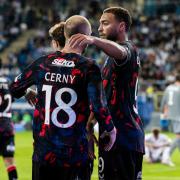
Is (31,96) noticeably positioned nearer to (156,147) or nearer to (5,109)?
(5,109)

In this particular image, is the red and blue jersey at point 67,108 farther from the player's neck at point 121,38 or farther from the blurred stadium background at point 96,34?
the blurred stadium background at point 96,34

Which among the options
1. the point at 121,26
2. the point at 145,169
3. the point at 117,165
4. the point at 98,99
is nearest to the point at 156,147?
the point at 145,169

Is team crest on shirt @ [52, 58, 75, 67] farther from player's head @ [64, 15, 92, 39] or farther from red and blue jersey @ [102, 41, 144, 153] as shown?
red and blue jersey @ [102, 41, 144, 153]

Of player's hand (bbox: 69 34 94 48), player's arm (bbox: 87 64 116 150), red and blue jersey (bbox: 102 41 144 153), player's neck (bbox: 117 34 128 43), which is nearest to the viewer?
player's hand (bbox: 69 34 94 48)

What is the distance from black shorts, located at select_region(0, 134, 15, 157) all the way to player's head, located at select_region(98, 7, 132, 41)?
5.14 m

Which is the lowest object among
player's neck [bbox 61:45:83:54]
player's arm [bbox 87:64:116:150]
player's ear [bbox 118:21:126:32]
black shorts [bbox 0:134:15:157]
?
black shorts [bbox 0:134:15:157]

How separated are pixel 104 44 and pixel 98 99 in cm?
46

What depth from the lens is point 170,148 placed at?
17.4m

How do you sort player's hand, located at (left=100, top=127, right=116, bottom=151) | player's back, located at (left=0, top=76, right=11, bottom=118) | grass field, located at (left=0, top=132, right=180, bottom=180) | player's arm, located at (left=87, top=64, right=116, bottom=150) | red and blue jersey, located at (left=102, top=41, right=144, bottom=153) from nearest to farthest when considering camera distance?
player's arm, located at (left=87, top=64, right=116, bottom=150) → player's hand, located at (left=100, top=127, right=116, bottom=151) → red and blue jersey, located at (left=102, top=41, right=144, bottom=153) → player's back, located at (left=0, top=76, right=11, bottom=118) → grass field, located at (left=0, top=132, right=180, bottom=180)

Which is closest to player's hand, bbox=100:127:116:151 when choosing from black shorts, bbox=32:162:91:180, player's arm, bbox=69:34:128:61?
black shorts, bbox=32:162:91:180

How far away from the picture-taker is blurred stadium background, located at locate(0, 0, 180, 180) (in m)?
32.5

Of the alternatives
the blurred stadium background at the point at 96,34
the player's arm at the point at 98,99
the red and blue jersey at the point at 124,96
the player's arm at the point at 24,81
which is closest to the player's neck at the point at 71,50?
the player's arm at the point at 98,99

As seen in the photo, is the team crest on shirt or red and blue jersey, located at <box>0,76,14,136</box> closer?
the team crest on shirt

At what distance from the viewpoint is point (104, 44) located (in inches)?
249
